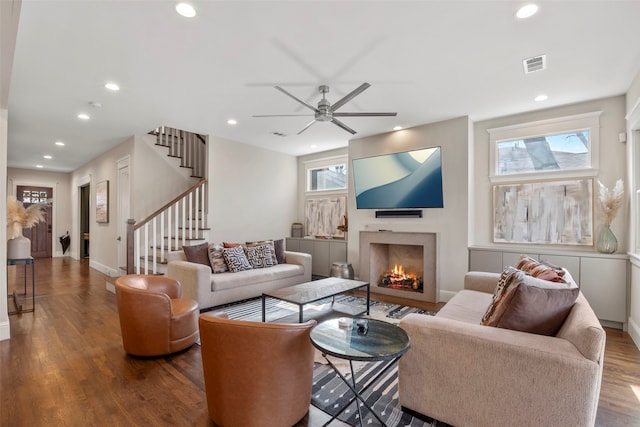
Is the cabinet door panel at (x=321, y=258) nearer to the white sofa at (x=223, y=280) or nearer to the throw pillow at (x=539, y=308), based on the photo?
the white sofa at (x=223, y=280)

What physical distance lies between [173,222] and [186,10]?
14.4 ft

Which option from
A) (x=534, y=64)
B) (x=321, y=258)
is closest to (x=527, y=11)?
(x=534, y=64)

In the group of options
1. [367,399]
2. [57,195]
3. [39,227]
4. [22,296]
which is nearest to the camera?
[367,399]

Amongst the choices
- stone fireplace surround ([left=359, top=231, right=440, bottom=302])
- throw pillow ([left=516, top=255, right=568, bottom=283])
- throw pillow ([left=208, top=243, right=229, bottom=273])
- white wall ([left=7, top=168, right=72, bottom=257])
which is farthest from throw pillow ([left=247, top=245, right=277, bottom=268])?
white wall ([left=7, top=168, right=72, bottom=257])

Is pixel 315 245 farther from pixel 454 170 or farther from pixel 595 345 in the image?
pixel 595 345

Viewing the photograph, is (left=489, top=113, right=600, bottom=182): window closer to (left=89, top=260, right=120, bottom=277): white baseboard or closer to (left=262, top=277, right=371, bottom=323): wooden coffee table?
(left=262, top=277, right=371, bottom=323): wooden coffee table

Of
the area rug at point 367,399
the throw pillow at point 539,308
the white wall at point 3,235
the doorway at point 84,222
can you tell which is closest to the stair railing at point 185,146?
the white wall at point 3,235

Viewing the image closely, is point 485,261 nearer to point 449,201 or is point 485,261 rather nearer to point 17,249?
point 449,201

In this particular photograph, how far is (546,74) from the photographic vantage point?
309 centimetres

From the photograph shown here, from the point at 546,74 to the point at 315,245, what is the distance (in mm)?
4343

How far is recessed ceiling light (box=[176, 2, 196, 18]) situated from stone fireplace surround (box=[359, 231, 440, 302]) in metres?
3.90

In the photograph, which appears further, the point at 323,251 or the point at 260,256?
the point at 323,251

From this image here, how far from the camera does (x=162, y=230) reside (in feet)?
→ 16.0

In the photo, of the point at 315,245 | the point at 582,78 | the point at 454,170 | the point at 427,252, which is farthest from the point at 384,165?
the point at 582,78
